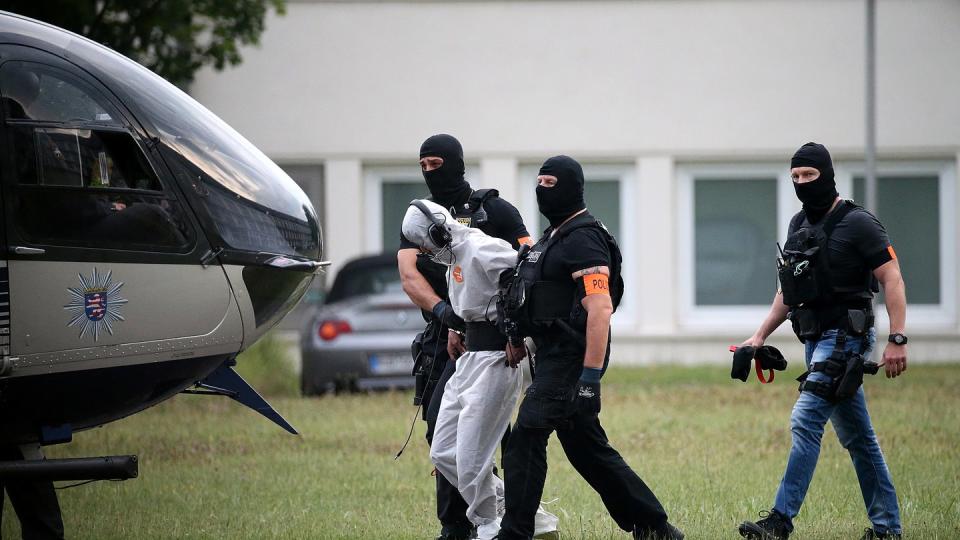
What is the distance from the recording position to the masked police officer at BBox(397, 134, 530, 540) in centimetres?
718

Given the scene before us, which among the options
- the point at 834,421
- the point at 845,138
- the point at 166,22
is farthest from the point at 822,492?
→ the point at 845,138

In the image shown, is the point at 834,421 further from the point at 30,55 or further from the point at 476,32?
the point at 476,32

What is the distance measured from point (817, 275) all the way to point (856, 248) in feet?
0.74

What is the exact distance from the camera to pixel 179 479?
9.94 metres

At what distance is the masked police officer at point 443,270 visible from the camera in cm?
718

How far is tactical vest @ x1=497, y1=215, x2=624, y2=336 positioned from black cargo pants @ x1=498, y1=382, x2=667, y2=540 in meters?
0.27

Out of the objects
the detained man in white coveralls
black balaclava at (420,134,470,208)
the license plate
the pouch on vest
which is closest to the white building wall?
the license plate

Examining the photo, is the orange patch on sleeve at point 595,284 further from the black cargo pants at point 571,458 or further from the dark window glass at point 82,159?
the dark window glass at point 82,159

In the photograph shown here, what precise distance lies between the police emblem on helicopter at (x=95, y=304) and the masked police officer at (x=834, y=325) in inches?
125

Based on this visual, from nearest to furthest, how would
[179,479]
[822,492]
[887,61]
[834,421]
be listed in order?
[834,421], [822,492], [179,479], [887,61]

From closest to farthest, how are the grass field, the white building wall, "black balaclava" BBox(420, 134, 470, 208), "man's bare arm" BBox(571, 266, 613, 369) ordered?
1. "man's bare arm" BBox(571, 266, 613, 369)
2. "black balaclava" BBox(420, 134, 470, 208)
3. the grass field
4. the white building wall

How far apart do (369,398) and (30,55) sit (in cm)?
876

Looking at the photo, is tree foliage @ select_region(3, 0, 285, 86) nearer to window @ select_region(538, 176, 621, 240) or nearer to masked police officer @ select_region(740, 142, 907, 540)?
window @ select_region(538, 176, 621, 240)

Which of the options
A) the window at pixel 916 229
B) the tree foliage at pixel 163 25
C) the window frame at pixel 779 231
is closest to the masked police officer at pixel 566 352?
the tree foliage at pixel 163 25
